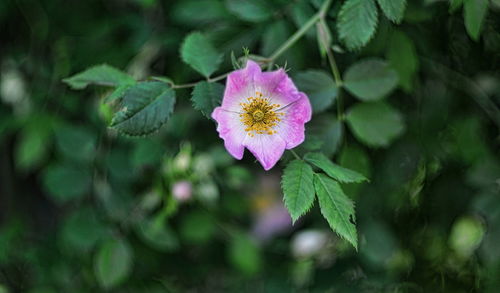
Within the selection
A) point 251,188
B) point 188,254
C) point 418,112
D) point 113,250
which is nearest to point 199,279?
point 188,254

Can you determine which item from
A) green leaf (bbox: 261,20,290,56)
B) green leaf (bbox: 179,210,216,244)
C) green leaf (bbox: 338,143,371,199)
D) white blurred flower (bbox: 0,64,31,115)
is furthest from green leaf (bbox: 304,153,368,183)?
white blurred flower (bbox: 0,64,31,115)

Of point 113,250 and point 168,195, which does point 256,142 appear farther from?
point 113,250

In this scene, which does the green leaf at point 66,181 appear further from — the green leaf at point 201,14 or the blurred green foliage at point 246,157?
the green leaf at point 201,14

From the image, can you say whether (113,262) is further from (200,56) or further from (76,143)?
(200,56)

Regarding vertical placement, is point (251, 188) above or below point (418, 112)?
below

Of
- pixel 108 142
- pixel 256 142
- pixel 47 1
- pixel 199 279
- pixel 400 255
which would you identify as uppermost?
pixel 256 142

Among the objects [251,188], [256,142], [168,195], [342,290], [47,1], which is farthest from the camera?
[251,188]

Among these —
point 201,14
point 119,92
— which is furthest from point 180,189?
point 119,92
